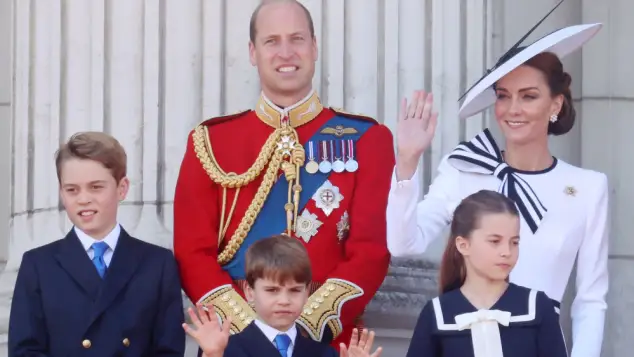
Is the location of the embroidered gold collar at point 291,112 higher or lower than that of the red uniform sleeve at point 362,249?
higher

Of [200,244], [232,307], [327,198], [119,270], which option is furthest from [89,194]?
[327,198]

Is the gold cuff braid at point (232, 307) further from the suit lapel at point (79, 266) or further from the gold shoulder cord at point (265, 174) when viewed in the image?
the suit lapel at point (79, 266)

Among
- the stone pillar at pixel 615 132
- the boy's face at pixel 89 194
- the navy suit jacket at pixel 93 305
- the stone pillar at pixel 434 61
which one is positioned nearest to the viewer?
the navy suit jacket at pixel 93 305

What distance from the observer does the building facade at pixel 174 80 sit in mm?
6039

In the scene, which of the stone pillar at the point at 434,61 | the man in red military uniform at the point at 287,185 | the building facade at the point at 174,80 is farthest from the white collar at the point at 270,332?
the stone pillar at the point at 434,61

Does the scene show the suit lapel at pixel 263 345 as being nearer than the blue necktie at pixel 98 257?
Yes

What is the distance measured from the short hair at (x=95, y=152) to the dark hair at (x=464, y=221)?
108 centimetres

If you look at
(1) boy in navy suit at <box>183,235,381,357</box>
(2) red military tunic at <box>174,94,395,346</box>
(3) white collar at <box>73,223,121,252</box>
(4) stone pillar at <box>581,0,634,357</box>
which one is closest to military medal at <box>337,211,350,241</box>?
(2) red military tunic at <box>174,94,395,346</box>

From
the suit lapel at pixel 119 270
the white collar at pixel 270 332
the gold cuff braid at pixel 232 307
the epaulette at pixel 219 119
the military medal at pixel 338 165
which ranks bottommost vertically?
the white collar at pixel 270 332

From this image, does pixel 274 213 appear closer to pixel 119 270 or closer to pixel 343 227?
pixel 343 227

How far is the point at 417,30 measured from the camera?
20.3 feet

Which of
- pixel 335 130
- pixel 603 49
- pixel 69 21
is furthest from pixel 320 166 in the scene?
pixel 603 49

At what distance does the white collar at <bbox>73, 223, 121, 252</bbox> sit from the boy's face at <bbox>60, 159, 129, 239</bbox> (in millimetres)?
15

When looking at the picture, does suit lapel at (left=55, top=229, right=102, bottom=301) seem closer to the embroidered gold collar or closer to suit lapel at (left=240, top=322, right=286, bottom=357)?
suit lapel at (left=240, top=322, right=286, bottom=357)
